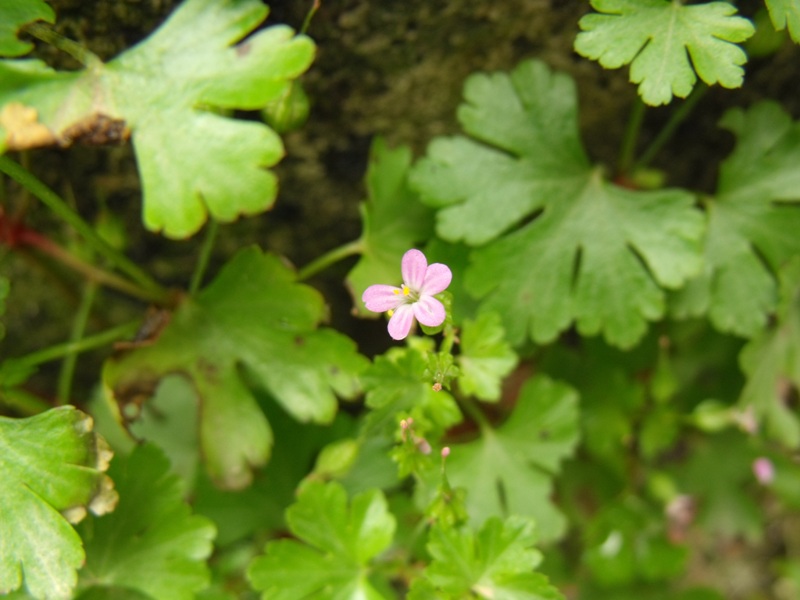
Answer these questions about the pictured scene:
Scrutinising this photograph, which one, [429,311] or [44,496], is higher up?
[429,311]

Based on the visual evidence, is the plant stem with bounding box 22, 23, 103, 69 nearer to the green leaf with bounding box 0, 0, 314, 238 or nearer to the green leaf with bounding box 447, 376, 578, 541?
the green leaf with bounding box 0, 0, 314, 238

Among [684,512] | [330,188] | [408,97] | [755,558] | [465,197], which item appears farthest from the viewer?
[755,558]

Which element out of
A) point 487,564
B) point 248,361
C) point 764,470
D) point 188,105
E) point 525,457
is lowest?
point 764,470

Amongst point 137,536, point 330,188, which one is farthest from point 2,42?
point 137,536

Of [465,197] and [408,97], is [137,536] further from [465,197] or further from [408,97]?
[408,97]

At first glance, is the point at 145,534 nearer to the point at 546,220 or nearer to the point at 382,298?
the point at 382,298

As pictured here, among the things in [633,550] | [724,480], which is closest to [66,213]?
[633,550]
